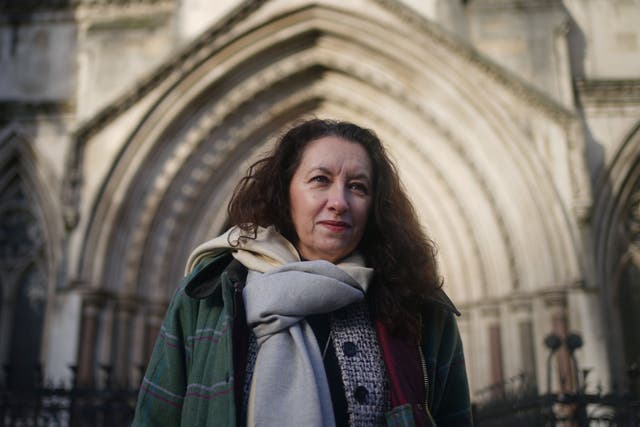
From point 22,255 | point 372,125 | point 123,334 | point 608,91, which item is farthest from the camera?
point 22,255

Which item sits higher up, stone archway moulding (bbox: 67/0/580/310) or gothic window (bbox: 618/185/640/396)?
stone archway moulding (bbox: 67/0/580/310)

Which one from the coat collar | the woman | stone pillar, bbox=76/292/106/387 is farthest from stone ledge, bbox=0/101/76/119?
the coat collar

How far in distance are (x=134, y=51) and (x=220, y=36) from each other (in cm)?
149

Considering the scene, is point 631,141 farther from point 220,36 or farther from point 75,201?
point 75,201

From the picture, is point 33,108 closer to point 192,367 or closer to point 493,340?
point 493,340

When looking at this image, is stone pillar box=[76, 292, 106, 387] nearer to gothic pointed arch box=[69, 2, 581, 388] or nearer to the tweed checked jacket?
gothic pointed arch box=[69, 2, 581, 388]

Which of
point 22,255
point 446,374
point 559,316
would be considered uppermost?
point 22,255

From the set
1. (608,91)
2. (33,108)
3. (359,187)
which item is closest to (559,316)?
(608,91)

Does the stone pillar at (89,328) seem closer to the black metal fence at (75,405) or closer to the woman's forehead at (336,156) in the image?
the black metal fence at (75,405)

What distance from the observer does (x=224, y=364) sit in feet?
6.21

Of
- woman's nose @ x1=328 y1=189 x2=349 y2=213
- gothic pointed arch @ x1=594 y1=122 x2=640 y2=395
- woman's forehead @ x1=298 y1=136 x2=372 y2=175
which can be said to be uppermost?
gothic pointed arch @ x1=594 y1=122 x2=640 y2=395

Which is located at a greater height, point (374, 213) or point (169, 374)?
point (374, 213)

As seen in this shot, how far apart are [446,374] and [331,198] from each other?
2.16 feet

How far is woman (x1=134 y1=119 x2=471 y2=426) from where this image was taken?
1.89 meters
